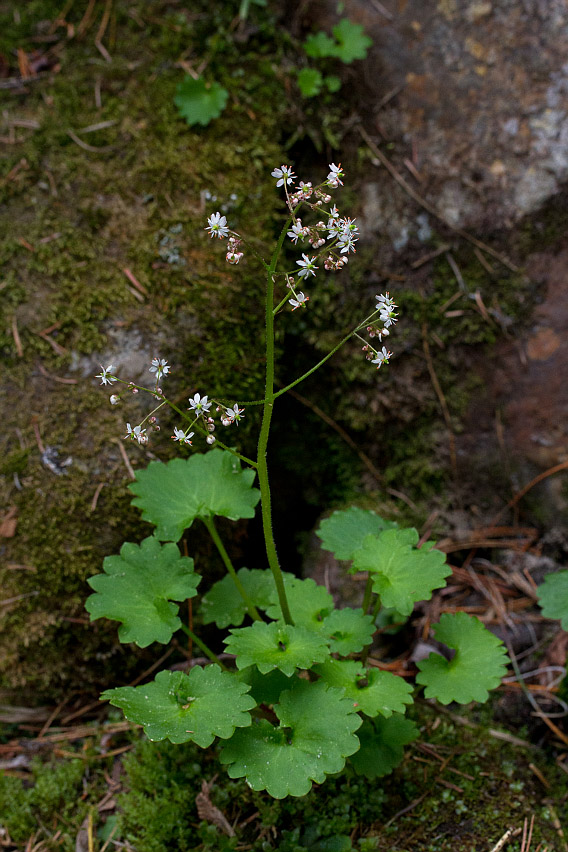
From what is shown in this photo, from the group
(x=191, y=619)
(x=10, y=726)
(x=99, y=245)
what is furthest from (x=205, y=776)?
(x=99, y=245)

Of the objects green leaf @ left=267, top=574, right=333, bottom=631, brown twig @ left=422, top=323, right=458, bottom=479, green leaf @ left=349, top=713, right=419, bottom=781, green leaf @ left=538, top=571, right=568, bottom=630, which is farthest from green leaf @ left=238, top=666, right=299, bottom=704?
brown twig @ left=422, top=323, right=458, bottom=479

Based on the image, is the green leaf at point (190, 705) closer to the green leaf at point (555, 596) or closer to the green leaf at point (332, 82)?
the green leaf at point (555, 596)

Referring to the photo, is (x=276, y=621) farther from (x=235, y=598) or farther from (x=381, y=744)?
(x=381, y=744)

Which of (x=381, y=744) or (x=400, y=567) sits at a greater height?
(x=400, y=567)

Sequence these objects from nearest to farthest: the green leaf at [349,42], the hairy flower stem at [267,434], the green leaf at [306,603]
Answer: the hairy flower stem at [267,434]
the green leaf at [306,603]
the green leaf at [349,42]

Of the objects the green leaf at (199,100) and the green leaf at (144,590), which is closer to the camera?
the green leaf at (144,590)

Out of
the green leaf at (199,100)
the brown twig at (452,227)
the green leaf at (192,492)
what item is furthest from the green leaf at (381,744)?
the green leaf at (199,100)

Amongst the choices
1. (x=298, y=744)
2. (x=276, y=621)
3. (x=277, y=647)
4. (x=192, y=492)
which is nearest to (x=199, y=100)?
(x=192, y=492)
